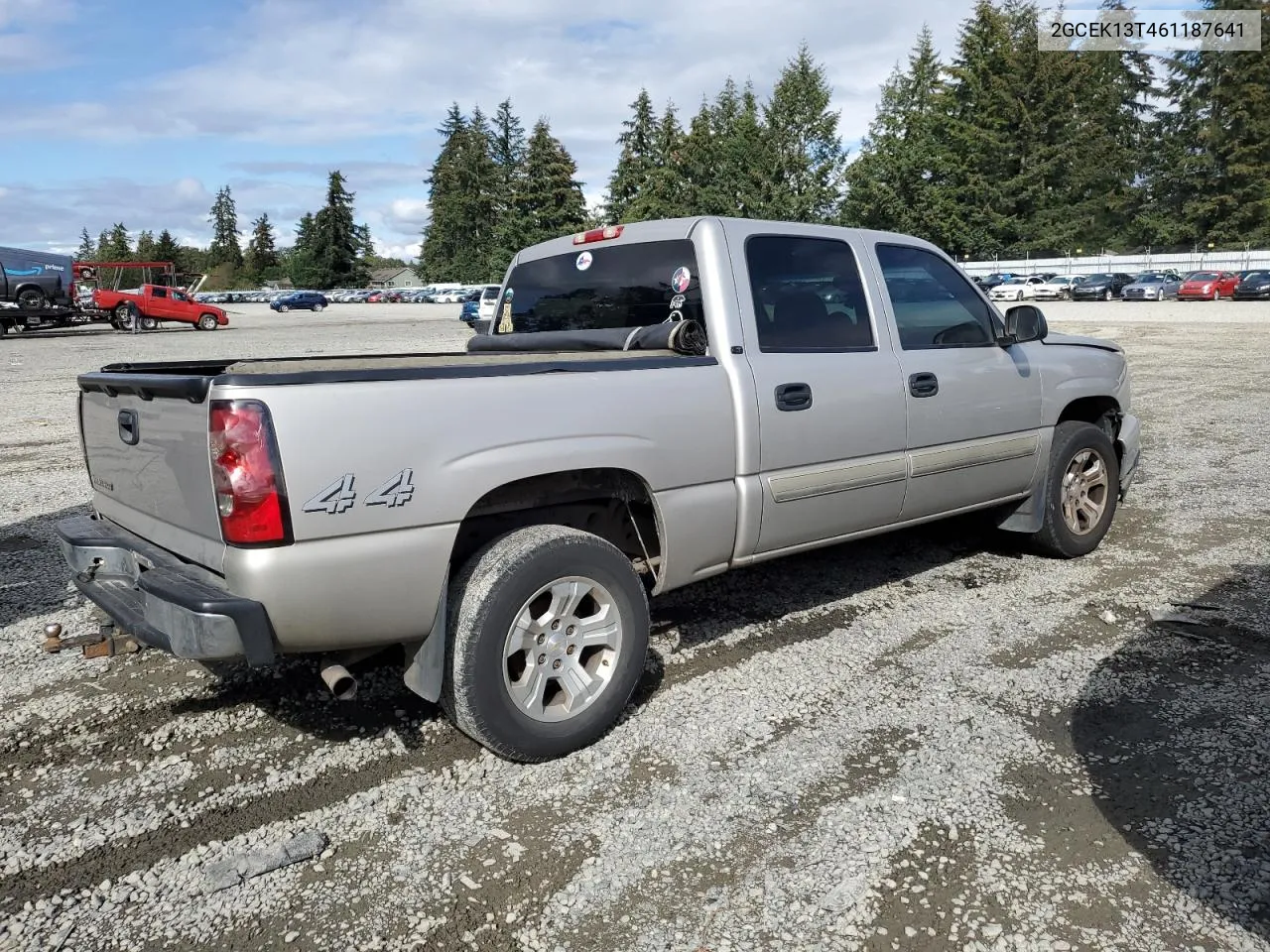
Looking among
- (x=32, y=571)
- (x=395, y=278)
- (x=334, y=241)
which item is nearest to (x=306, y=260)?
(x=334, y=241)

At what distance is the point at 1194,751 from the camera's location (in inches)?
132

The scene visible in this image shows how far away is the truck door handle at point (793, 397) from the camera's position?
155 inches

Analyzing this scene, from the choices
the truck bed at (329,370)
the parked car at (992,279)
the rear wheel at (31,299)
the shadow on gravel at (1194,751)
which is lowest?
the shadow on gravel at (1194,751)

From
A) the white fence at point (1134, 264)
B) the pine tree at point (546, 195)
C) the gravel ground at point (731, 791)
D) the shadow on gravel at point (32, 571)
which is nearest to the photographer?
the gravel ground at point (731, 791)

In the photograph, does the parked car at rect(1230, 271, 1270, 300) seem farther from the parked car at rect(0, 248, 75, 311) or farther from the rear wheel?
the rear wheel

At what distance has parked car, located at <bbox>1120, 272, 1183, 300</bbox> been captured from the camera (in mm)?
43625

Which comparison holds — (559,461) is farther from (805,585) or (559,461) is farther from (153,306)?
(153,306)

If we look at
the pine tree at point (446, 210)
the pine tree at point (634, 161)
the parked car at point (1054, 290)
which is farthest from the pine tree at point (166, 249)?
the parked car at point (1054, 290)

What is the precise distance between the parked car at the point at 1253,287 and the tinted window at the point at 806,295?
4360cm

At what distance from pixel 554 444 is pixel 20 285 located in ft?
100

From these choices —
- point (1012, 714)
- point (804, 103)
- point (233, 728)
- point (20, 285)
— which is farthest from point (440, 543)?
point (804, 103)

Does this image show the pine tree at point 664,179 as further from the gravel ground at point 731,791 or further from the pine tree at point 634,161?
the gravel ground at point 731,791

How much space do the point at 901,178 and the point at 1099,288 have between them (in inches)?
858

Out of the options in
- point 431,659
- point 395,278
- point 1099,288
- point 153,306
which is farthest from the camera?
point 395,278
